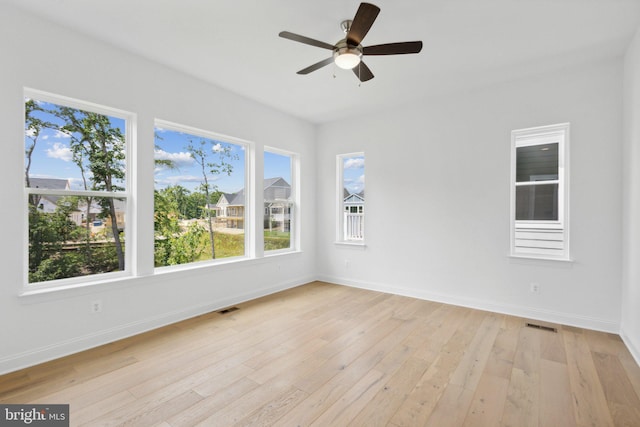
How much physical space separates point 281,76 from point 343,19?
1.31m

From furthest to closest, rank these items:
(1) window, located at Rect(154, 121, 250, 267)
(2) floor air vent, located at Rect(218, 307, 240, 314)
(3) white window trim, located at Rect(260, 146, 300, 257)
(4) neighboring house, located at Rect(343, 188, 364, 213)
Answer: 1. (3) white window trim, located at Rect(260, 146, 300, 257)
2. (4) neighboring house, located at Rect(343, 188, 364, 213)
3. (2) floor air vent, located at Rect(218, 307, 240, 314)
4. (1) window, located at Rect(154, 121, 250, 267)

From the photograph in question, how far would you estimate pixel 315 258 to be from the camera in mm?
5812

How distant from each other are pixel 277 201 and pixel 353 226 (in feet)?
4.68

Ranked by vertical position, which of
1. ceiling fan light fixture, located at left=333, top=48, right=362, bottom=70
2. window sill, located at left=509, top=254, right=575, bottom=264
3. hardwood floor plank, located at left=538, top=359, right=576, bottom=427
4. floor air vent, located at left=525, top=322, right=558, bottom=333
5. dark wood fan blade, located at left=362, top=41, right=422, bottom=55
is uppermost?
dark wood fan blade, located at left=362, top=41, right=422, bottom=55

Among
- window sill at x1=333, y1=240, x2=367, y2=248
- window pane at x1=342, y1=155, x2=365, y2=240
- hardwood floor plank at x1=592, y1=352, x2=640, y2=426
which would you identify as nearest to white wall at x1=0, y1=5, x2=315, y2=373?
window sill at x1=333, y1=240, x2=367, y2=248

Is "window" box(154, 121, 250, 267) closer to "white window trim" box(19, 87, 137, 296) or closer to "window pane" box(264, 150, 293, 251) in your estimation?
"white window trim" box(19, 87, 137, 296)

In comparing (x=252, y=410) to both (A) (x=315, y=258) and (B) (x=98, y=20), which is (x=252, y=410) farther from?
(A) (x=315, y=258)

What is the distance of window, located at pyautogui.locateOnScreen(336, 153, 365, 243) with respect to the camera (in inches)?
211

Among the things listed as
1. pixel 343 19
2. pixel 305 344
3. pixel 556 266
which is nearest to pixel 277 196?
pixel 305 344

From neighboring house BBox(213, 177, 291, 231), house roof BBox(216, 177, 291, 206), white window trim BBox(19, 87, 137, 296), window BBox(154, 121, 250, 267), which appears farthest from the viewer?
house roof BBox(216, 177, 291, 206)

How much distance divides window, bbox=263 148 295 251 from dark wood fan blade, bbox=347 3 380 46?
2.80 metres

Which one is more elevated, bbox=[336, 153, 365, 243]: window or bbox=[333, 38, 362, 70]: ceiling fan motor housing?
bbox=[333, 38, 362, 70]: ceiling fan motor housing

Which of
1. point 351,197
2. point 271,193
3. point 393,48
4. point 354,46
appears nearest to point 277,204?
point 271,193

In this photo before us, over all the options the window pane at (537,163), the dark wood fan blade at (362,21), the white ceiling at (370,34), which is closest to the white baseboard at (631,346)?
the window pane at (537,163)
